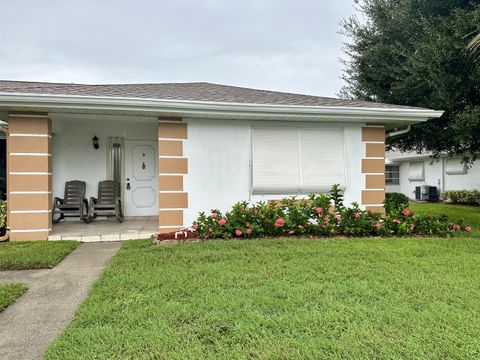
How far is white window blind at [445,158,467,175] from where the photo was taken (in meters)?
15.1

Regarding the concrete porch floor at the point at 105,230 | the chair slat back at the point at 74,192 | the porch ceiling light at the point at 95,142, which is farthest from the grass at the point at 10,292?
the porch ceiling light at the point at 95,142

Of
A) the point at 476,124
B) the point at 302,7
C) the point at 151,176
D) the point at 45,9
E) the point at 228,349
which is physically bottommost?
the point at 228,349

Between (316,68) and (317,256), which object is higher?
(316,68)

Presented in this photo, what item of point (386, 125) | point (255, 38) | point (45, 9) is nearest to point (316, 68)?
point (255, 38)

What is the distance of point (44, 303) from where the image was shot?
3.03m

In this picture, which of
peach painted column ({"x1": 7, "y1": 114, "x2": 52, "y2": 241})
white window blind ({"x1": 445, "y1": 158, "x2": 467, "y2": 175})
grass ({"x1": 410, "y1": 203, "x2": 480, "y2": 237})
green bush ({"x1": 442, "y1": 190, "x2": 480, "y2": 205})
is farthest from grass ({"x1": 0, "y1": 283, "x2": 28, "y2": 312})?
white window blind ({"x1": 445, "y1": 158, "x2": 467, "y2": 175})

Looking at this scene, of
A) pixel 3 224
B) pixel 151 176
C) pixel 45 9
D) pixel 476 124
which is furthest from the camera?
pixel 45 9

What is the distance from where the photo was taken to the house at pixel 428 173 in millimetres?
14992

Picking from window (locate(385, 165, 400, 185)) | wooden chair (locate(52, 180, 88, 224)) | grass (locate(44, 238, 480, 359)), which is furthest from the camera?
window (locate(385, 165, 400, 185))

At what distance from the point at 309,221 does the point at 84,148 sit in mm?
5609

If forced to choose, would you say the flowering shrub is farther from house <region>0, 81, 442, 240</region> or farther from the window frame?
Result: house <region>0, 81, 442, 240</region>

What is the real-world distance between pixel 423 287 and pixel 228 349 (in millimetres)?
2155

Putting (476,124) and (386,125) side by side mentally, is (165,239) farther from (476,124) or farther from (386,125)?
(476,124)

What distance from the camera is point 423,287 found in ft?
10.4
